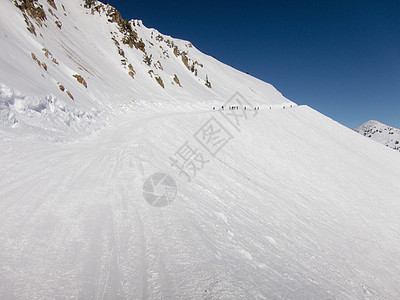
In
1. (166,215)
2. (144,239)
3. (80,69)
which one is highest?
(166,215)

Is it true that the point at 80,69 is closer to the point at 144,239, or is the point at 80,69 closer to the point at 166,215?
the point at 166,215

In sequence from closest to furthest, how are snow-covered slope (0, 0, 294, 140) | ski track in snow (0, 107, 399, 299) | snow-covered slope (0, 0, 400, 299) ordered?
ski track in snow (0, 107, 399, 299), snow-covered slope (0, 0, 400, 299), snow-covered slope (0, 0, 294, 140)

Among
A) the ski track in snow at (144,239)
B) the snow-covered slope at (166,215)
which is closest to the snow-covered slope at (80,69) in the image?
the snow-covered slope at (166,215)

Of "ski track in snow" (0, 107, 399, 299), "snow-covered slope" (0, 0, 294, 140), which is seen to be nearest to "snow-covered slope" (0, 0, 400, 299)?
"ski track in snow" (0, 107, 399, 299)

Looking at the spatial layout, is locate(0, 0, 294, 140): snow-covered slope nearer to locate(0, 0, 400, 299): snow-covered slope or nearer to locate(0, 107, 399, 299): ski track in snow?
locate(0, 0, 400, 299): snow-covered slope

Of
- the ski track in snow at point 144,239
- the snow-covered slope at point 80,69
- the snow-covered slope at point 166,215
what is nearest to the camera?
the ski track in snow at point 144,239

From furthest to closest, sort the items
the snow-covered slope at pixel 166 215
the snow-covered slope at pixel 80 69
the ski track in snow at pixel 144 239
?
the snow-covered slope at pixel 80 69, the snow-covered slope at pixel 166 215, the ski track in snow at pixel 144 239

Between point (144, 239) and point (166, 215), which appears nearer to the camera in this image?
point (144, 239)

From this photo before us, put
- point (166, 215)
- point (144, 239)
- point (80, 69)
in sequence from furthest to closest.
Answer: point (80, 69) < point (166, 215) < point (144, 239)

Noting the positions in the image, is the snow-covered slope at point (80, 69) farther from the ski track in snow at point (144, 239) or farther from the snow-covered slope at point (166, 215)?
the ski track in snow at point (144, 239)

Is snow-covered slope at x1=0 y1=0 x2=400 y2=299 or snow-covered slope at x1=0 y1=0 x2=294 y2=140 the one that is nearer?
snow-covered slope at x1=0 y1=0 x2=400 y2=299

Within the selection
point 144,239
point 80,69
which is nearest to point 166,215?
point 144,239

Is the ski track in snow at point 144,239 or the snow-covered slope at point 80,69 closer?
the ski track in snow at point 144,239

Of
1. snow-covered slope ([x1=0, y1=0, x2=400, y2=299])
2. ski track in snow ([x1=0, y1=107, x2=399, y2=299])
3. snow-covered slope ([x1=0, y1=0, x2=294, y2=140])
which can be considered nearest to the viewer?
ski track in snow ([x1=0, y1=107, x2=399, y2=299])
